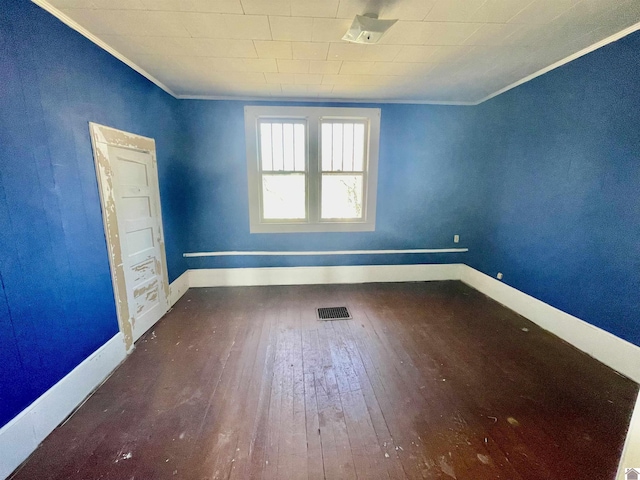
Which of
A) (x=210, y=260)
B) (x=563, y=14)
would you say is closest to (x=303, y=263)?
(x=210, y=260)

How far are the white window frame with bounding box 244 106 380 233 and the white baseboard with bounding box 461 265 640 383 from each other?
1.92 metres

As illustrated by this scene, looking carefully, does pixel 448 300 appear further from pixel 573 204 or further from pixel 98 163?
pixel 98 163

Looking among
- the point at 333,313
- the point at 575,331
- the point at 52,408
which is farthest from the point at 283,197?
the point at 575,331

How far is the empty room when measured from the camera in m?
1.56

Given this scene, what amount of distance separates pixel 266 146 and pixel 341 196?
131 centimetres

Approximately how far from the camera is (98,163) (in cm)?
213

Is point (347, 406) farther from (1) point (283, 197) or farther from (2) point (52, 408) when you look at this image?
(1) point (283, 197)

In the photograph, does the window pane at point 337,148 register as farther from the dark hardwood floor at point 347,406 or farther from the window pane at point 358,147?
the dark hardwood floor at point 347,406

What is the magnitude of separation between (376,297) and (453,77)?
2.76 meters

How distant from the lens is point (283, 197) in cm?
401

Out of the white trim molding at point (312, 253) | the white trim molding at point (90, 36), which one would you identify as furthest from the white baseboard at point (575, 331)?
the white trim molding at point (90, 36)

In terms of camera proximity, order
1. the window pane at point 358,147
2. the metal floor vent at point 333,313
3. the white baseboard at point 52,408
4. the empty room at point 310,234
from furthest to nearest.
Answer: the window pane at point 358,147
the metal floor vent at point 333,313
the empty room at point 310,234
the white baseboard at point 52,408

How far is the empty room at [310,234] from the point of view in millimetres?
1562

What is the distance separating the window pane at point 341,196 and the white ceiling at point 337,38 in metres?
1.25
